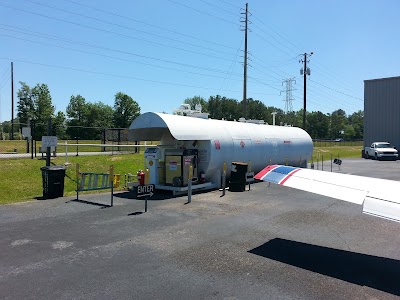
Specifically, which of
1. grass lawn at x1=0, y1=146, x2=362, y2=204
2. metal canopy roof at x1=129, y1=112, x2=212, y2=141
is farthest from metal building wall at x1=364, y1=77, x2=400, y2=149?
metal canopy roof at x1=129, y1=112, x2=212, y2=141

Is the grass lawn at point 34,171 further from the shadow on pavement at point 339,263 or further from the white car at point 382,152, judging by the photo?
the white car at point 382,152

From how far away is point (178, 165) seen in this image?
14.0m

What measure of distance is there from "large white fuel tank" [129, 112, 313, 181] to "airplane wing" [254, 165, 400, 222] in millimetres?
6453

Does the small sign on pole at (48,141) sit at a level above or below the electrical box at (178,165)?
above

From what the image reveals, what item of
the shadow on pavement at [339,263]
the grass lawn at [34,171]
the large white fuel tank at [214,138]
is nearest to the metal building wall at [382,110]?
the large white fuel tank at [214,138]

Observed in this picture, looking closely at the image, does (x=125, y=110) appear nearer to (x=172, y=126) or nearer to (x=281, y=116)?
(x=281, y=116)

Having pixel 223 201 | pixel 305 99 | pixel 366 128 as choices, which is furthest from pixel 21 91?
pixel 223 201

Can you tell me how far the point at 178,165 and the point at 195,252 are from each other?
7312 millimetres

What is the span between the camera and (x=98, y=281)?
5402 millimetres

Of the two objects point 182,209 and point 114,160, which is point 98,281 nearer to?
point 182,209

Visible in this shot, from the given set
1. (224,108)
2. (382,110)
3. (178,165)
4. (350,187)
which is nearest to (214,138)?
(178,165)

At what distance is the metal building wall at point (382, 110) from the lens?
143 ft

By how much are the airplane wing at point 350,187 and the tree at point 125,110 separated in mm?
79478

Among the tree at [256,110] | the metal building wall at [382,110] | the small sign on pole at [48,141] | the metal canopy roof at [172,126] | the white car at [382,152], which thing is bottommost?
the white car at [382,152]
